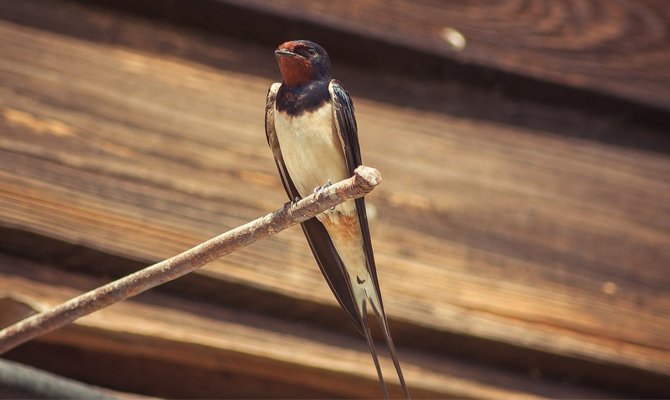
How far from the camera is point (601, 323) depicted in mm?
1950

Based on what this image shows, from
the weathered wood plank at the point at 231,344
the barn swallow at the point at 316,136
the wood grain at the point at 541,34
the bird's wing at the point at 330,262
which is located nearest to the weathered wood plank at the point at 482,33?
the wood grain at the point at 541,34

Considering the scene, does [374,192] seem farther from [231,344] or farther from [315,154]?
[231,344]

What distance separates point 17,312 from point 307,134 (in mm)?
610

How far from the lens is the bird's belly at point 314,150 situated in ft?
5.72

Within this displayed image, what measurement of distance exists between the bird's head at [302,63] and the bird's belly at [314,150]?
0.06m

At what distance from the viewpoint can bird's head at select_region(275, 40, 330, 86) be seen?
165 centimetres

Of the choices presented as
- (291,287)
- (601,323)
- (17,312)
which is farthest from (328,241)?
(601,323)

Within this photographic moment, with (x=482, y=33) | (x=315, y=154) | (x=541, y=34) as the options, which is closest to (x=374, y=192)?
(x=315, y=154)

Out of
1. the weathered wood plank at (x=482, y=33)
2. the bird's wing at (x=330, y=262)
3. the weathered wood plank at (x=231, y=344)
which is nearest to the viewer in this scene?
the bird's wing at (x=330, y=262)

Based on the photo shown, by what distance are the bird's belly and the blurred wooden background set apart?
0.59 ft

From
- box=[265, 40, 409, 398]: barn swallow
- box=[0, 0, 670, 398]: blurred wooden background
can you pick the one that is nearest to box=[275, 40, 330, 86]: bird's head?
box=[265, 40, 409, 398]: barn swallow

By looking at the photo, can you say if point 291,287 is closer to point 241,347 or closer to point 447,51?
point 241,347

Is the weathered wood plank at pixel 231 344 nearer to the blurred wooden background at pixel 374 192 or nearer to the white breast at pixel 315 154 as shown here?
the blurred wooden background at pixel 374 192

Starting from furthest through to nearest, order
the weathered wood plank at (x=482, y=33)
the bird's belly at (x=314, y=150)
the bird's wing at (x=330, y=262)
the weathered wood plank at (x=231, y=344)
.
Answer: the weathered wood plank at (x=482, y=33), the bird's belly at (x=314, y=150), the weathered wood plank at (x=231, y=344), the bird's wing at (x=330, y=262)
